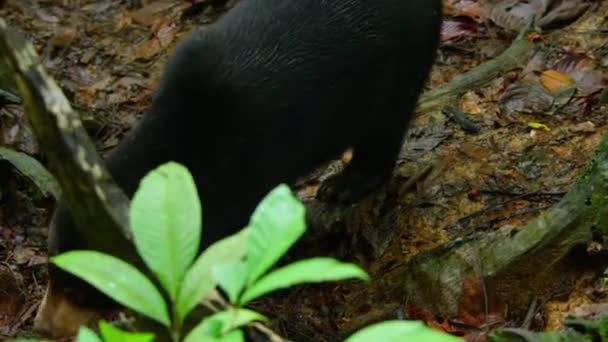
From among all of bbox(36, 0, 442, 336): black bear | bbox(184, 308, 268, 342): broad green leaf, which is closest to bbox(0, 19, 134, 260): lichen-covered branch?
bbox(184, 308, 268, 342): broad green leaf

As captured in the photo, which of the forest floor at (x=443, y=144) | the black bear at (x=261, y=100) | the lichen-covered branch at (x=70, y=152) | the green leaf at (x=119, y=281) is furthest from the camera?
the forest floor at (x=443, y=144)

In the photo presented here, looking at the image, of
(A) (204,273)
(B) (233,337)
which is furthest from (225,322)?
(A) (204,273)

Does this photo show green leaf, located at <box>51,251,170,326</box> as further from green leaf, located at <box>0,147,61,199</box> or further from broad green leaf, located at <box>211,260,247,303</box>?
green leaf, located at <box>0,147,61,199</box>

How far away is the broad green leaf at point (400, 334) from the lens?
1262 mm

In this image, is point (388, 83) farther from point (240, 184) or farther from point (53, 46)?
point (53, 46)

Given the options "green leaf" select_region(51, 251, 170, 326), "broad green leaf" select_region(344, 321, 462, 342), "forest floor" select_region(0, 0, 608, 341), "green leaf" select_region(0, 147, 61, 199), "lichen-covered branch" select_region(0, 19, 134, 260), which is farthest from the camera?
"green leaf" select_region(0, 147, 61, 199)

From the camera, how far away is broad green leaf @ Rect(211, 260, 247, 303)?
1314mm

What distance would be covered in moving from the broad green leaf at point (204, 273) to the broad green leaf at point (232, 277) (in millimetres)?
146

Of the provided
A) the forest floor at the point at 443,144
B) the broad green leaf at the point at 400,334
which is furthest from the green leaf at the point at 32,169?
the broad green leaf at the point at 400,334

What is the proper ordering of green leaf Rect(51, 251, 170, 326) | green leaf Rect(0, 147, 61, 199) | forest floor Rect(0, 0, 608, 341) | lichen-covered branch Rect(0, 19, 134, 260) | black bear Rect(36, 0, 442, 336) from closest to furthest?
green leaf Rect(51, 251, 170, 326) < lichen-covered branch Rect(0, 19, 134, 260) < black bear Rect(36, 0, 442, 336) < forest floor Rect(0, 0, 608, 341) < green leaf Rect(0, 147, 61, 199)

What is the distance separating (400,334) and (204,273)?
382mm

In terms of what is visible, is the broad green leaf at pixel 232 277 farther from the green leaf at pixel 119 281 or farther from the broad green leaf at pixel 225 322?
the green leaf at pixel 119 281

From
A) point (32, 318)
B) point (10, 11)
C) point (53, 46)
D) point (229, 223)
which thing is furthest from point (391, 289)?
point (10, 11)

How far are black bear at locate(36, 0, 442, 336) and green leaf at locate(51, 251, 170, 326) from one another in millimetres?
2131
